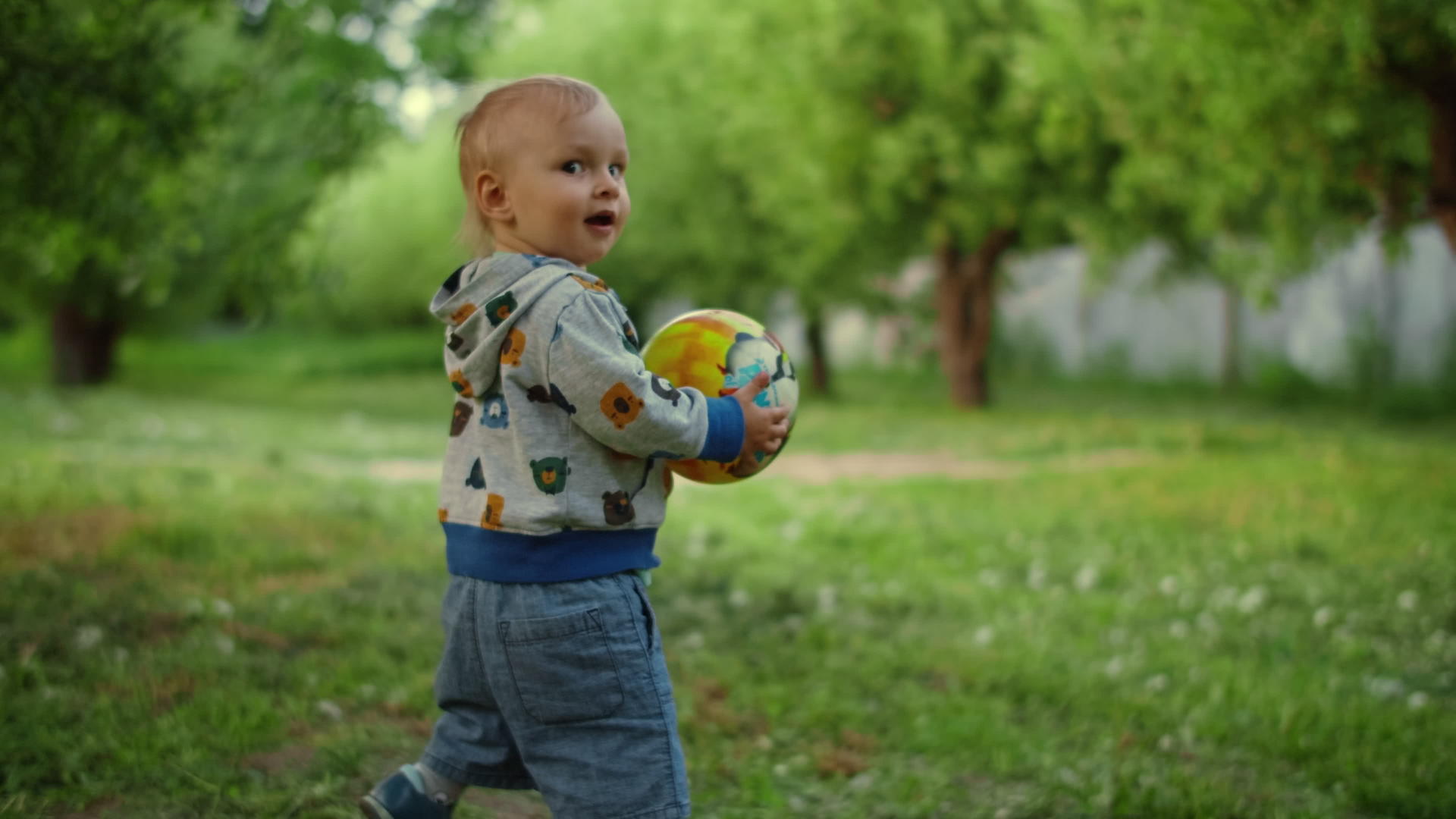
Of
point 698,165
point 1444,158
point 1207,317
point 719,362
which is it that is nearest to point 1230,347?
point 1207,317

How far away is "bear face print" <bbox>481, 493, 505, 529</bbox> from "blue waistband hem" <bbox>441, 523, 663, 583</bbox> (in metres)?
0.02

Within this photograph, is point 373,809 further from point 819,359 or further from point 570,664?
point 819,359

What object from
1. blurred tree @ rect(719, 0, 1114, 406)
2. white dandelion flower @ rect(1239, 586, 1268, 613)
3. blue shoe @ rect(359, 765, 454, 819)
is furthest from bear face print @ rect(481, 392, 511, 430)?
blurred tree @ rect(719, 0, 1114, 406)

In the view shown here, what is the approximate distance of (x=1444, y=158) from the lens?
27.6ft

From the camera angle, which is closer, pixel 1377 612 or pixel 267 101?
pixel 1377 612

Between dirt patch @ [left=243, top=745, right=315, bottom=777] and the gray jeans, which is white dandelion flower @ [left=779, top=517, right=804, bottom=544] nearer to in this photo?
dirt patch @ [left=243, top=745, right=315, bottom=777]

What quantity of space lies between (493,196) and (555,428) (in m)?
0.53

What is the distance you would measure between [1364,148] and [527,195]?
8.30 metres

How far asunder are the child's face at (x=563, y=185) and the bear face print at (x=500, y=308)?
0.53 feet

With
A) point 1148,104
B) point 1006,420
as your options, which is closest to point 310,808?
point 1148,104

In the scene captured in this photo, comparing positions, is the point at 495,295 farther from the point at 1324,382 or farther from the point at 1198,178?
the point at 1324,382

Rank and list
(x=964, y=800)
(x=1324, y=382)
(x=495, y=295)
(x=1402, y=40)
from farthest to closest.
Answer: (x=1324, y=382) < (x=1402, y=40) < (x=964, y=800) < (x=495, y=295)

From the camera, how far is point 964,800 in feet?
12.1

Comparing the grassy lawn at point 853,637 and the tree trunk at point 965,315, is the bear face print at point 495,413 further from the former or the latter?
the tree trunk at point 965,315
